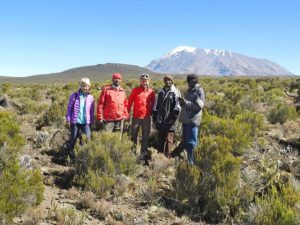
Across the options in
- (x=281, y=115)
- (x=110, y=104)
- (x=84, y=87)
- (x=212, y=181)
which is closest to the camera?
(x=212, y=181)

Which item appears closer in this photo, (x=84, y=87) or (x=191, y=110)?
(x=191, y=110)

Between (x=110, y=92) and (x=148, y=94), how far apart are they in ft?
2.64

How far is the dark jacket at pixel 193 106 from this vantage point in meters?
7.20

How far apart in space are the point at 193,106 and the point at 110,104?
1.72m

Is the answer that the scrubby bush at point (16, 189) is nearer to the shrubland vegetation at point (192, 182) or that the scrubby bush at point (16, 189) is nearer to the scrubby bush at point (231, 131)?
the shrubland vegetation at point (192, 182)

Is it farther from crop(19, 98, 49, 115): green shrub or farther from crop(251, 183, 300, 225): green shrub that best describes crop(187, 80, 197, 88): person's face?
crop(19, 98, 49, 115): green shrub

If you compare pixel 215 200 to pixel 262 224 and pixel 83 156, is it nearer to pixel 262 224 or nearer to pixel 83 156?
pixel 262 224

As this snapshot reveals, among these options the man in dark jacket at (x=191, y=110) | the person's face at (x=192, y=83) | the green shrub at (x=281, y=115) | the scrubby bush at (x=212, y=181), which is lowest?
the scrubby bush at (x=212, y=181)

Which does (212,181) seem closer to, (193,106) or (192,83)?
(193,106)

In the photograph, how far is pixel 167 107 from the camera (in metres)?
7.91

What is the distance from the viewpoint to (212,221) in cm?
555

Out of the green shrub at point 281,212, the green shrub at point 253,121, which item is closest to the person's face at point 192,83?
the green shrub at point 281,212

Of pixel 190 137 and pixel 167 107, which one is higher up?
pixel 167 107

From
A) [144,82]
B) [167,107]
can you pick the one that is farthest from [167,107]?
[144,82]
